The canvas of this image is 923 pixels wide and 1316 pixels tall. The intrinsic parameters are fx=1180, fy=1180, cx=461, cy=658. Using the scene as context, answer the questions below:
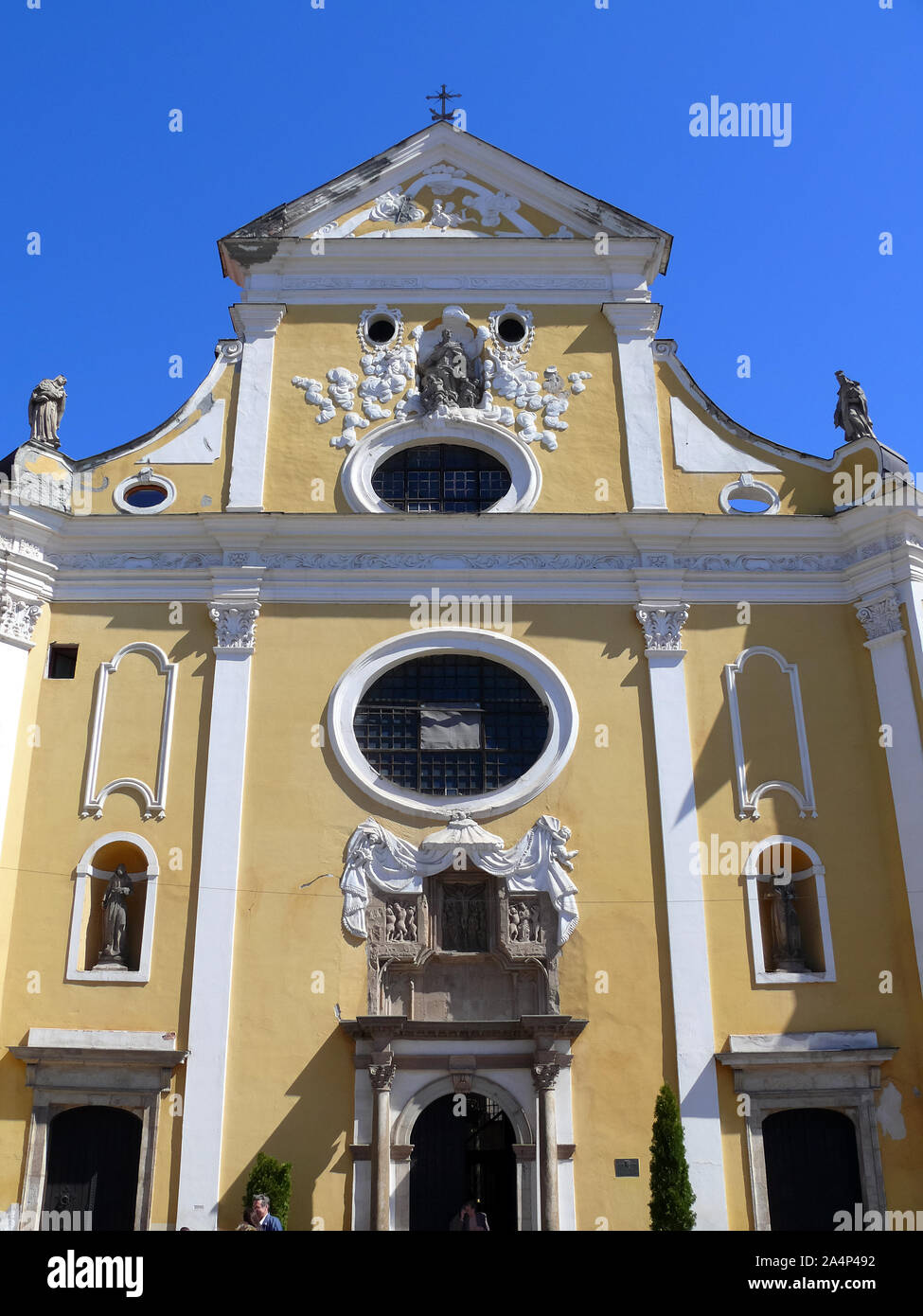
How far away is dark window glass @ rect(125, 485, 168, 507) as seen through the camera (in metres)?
17.1

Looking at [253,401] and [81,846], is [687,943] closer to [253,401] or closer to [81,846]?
[81,846]

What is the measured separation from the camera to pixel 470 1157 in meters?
13.9

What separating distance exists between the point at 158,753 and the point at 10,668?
2.23 metres

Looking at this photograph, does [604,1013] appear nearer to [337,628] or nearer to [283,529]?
[337,628]

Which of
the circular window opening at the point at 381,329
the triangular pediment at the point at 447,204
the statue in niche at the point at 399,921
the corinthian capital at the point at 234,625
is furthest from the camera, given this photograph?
the triangular pediment at the point at 447,204

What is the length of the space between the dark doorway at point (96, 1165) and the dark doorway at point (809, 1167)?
24.1 ft

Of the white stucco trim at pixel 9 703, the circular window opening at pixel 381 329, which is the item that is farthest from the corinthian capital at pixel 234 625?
the circular window opening at pixel 381 329

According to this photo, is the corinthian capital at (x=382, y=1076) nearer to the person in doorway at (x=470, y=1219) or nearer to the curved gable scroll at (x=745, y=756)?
the person in doorway at (x=470, y=1219)

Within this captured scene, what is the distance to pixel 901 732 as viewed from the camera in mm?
15352

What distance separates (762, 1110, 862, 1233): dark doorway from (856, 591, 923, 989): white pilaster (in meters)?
2.14

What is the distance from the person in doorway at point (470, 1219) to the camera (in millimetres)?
12812

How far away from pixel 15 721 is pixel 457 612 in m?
6.00
